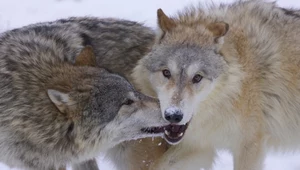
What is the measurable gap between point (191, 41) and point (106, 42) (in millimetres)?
1052

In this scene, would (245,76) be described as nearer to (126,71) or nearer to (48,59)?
(126,71)

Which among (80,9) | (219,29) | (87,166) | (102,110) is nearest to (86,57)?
(102,110)

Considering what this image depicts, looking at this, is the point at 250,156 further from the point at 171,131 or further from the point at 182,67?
the point at 182,67

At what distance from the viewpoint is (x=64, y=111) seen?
5.40 metres

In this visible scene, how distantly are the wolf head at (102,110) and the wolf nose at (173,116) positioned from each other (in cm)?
19

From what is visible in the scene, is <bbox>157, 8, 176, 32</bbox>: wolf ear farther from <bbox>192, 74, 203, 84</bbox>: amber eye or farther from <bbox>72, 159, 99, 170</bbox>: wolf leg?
<bbox>72, 159, 99, 170</bbox>: wolf leg

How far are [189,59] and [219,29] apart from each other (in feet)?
1.33

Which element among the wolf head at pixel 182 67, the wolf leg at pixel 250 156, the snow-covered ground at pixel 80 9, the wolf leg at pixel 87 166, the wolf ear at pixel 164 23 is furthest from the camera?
the snow-covered ground at pixel 80 9

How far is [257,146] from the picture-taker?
6012mm

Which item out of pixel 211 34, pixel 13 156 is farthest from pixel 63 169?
pixel 211 34

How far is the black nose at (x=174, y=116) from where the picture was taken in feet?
17.1

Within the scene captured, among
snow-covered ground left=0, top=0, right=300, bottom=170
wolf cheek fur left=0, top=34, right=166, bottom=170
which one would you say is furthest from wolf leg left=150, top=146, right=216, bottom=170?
snow-covered ground left=0, top=0, right=300, bottom=170

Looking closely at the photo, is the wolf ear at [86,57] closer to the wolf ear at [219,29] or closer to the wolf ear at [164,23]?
the wolf ear at [164,23]

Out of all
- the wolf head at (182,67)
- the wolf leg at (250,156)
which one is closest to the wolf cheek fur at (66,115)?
the wolf head at (182,67)
